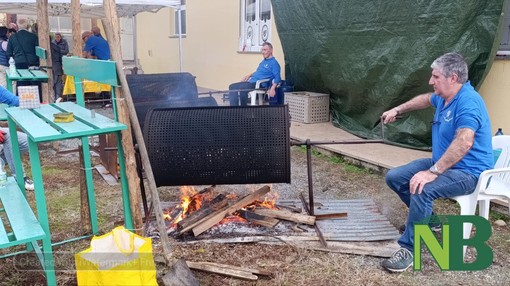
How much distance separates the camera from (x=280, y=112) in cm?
356

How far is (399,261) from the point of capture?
10.3ft

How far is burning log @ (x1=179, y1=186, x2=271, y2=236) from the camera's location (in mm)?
3615

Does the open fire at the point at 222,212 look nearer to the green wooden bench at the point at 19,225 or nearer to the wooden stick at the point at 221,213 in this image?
the wooden stick at the point at 221,213

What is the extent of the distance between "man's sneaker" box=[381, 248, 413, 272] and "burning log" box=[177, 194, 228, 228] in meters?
1.44

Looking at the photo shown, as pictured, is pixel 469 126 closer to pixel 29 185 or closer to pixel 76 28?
pixel 29 185

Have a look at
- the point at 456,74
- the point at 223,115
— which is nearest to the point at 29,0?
the point at 223,115

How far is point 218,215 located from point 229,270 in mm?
759

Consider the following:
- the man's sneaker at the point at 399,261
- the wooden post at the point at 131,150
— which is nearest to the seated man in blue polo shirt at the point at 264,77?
the wooden post at the point at 131,150

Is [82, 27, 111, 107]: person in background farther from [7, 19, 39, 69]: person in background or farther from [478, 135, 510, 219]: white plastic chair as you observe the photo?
[478, 135, 510, 219]: white plastic chair

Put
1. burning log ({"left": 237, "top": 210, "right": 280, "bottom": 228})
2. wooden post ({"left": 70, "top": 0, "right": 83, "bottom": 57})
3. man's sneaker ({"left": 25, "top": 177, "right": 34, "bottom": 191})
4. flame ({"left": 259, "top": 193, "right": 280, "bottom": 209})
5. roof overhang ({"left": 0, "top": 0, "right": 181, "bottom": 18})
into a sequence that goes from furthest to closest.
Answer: roof overhang ({"left": 0, "top": 0, "right": 181, "bottom": 18}) < wooden post ({"left": 70, "top": 0, "right": 83, "bottom": 57}) < man's sneaker ({"left": 25, "top": 177, "right": 34, "bottom": 191}) < flame ({"left": 259, "top": 193, "right": 280, "bottom": 209}) < burning log ({"left": 237, "top": 210, "right": 280, "bottom": 228})

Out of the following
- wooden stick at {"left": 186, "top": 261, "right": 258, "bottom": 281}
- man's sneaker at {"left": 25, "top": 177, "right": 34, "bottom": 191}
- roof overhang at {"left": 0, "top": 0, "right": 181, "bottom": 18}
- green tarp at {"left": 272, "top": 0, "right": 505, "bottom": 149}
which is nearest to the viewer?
wooden stick at {"left": 186, "top": 261, "right": 258, "bottom": 281}

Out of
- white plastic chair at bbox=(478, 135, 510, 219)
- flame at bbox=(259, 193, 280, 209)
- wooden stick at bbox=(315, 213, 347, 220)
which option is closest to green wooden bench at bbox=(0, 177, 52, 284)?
flame at bbox=(259, 193, 280, 209)

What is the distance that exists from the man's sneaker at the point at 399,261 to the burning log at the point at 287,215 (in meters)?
0.79

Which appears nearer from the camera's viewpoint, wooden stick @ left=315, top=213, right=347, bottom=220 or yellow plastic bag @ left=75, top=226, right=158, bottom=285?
yellow plastic bag @ left=75, top=226, right=158, bottom=285
